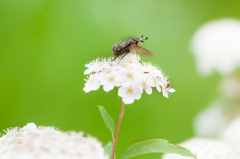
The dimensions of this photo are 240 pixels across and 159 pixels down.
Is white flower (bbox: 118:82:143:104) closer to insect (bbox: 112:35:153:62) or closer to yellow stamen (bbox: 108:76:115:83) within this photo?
yellow stamen (bbox: 108:76:115:83)

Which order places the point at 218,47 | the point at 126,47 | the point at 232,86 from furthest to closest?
1. the point at 218,47
2. the point at 232,86
3. the point at 126,47

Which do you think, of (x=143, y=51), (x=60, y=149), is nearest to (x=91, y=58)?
(x=143, y=51)

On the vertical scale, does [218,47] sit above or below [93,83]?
above

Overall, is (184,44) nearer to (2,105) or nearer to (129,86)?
(2,105)

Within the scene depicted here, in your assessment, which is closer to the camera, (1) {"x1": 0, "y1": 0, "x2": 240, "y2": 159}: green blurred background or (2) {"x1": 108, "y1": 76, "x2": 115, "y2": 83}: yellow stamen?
(2) {"x1": 108, "y1": 76, "x2": 115, "y2": 83}: yellow stamen

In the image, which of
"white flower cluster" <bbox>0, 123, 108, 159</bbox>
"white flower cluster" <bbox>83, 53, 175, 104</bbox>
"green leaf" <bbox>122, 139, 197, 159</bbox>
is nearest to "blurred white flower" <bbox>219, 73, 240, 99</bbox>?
"white flower cluster" <bbox>83, 53, 175, 104</bbox>

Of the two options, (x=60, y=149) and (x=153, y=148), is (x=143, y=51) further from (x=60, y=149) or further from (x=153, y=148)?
(x=60, y=149)

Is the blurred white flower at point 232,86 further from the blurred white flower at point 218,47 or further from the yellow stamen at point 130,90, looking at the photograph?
the yellow stamen at point 130,90
